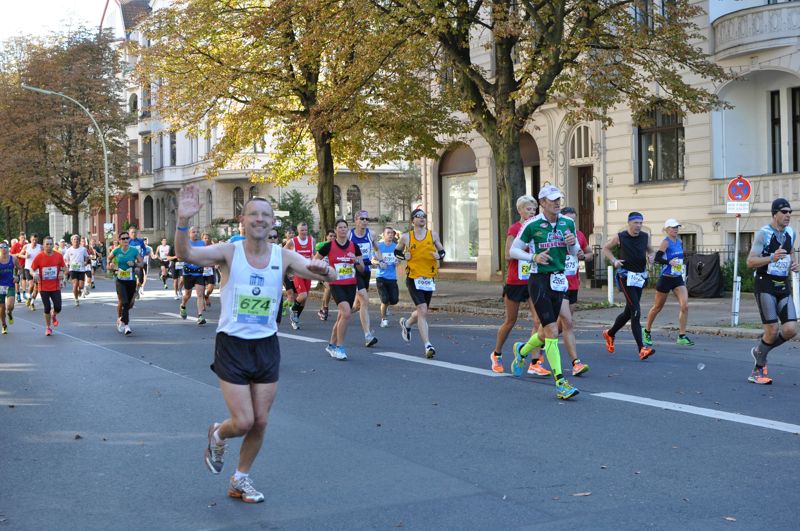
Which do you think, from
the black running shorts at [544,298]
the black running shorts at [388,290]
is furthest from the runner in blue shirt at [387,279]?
the black running shorts at [544,298]

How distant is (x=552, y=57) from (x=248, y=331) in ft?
49.3

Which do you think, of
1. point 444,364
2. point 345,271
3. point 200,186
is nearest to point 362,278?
point 345,271

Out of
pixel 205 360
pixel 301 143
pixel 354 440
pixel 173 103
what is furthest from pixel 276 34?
pixel 354 440

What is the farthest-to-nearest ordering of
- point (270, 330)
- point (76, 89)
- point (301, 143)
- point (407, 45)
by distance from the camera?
point (76, 89) → point (301, 143) → point (407, 45) → point (270, 330)

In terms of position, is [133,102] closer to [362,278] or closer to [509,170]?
[509,170]

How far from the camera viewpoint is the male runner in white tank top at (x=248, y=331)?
6074mm

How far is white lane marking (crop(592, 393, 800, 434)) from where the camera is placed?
8.14m

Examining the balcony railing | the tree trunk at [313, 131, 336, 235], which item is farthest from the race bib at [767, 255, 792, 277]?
the tree trunk at [313, 131, 336, 235]

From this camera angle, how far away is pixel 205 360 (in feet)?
44.4

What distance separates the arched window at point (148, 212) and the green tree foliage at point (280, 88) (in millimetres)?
38739

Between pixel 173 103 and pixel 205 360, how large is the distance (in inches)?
666

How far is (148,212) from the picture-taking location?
68.8m

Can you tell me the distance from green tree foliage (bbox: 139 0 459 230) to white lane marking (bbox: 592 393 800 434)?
15.0 m

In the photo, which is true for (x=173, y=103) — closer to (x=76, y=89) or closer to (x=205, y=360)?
(x=205, y=360)
